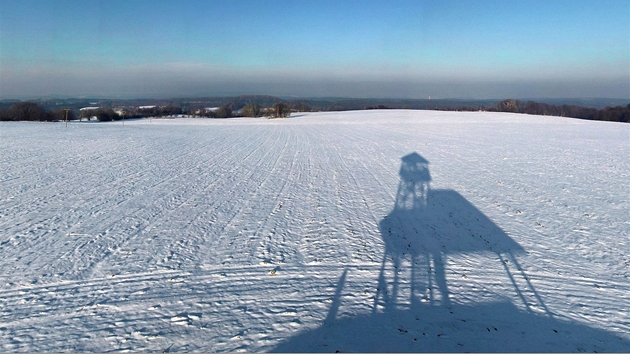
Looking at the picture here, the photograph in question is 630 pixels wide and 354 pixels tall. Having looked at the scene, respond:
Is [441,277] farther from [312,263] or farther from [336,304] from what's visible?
[312,263]

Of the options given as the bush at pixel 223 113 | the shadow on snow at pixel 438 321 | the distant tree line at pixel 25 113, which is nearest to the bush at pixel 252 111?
the bush at pixel 223 113

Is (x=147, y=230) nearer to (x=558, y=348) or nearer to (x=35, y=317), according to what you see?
(x=35, y=317)

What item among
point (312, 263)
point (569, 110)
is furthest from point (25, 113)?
point (569, 110)

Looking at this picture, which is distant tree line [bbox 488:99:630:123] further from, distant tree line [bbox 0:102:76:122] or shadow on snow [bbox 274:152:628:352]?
distant tree line [bbox 0:102:76:122]

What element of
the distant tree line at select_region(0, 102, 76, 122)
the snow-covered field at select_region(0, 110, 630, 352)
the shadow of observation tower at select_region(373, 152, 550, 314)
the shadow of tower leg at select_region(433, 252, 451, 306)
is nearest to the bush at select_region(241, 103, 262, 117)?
the distant tree line at select_region(0, 102, 76, 122)

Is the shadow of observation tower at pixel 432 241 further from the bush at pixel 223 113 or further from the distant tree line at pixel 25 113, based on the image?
the bush at pixel 223 113
